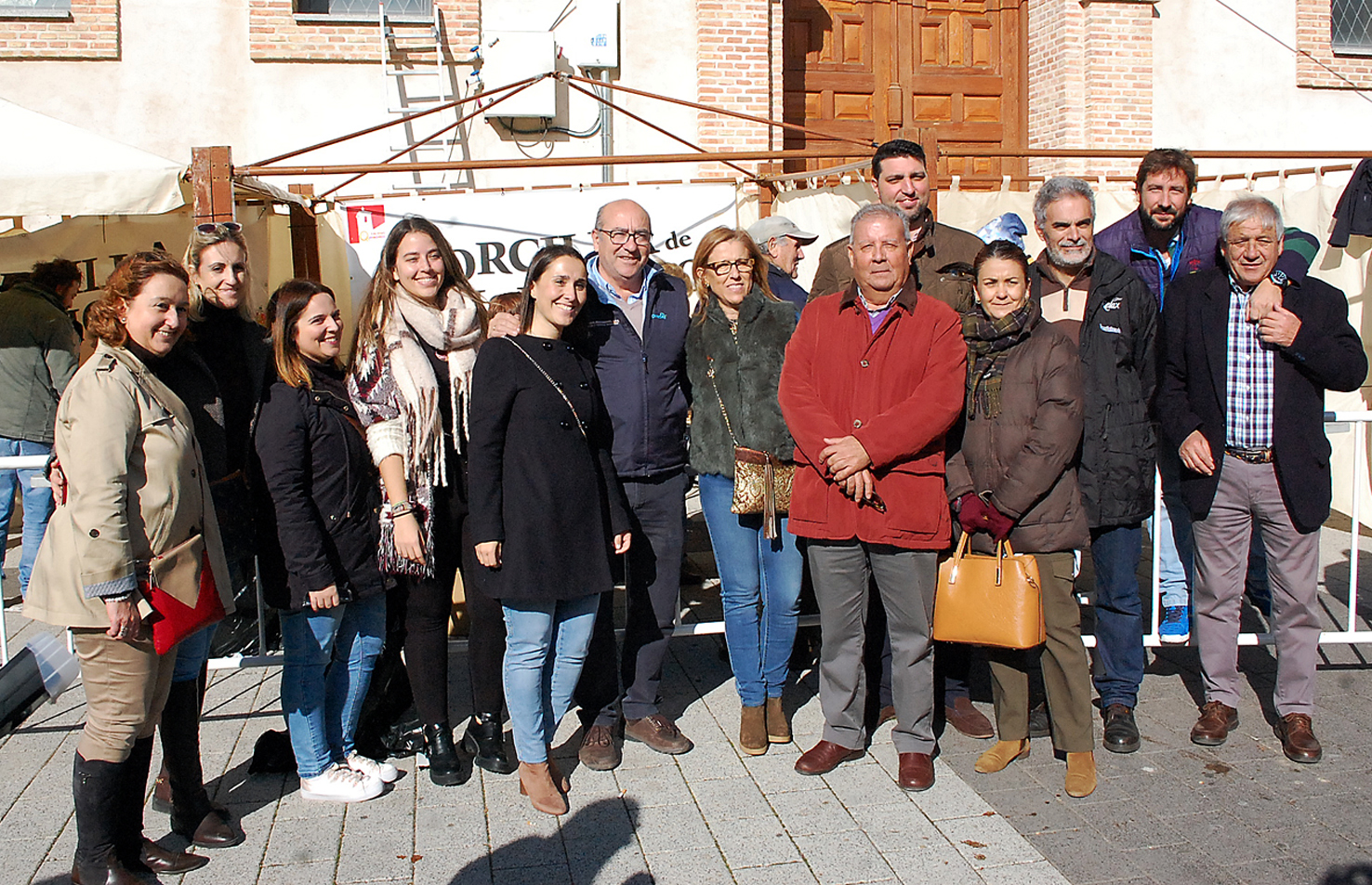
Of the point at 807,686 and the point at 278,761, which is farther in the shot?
the point at 807,686

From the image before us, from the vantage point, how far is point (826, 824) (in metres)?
3.61

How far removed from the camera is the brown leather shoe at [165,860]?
3.36 meters

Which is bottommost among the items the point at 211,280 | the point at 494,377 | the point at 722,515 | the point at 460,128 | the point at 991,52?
the point at 722,515

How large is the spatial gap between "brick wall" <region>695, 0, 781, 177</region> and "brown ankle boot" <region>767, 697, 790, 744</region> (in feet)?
23.0

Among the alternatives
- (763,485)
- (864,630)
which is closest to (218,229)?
(763,485)

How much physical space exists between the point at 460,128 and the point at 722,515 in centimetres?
718

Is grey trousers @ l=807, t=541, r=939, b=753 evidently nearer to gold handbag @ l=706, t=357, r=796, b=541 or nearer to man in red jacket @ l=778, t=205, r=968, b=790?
man in red jacket @ l=778, t=205, r=968, b=790

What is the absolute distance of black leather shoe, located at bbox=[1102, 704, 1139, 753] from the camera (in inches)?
163

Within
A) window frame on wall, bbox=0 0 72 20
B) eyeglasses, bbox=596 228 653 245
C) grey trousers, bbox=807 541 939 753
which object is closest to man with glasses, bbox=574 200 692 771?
eyeglasses, bbox=596 228 653 245

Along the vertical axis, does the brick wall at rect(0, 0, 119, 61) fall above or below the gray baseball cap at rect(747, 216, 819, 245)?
above

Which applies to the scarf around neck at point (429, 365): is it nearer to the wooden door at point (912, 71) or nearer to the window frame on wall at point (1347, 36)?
the wooden door at point (912, 71)

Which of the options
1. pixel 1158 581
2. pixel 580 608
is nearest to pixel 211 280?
pixel 580 608

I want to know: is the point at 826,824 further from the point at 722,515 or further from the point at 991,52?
the point at 991,52

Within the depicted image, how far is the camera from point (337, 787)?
3.84 meters
